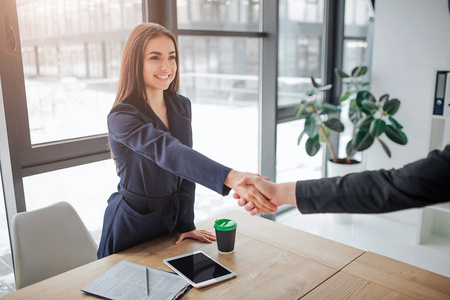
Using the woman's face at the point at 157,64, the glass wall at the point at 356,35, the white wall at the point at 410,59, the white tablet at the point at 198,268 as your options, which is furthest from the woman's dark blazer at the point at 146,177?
the glass wall at the point at 356,35

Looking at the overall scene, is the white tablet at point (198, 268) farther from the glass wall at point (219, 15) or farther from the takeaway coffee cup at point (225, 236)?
the glass wall at point (219, 15)

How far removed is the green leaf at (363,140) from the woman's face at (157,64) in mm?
2297

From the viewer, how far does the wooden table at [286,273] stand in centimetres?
137

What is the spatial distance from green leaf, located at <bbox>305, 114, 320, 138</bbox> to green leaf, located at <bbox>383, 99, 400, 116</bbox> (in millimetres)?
603

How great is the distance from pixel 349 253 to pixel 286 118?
2.43 m

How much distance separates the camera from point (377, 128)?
352 cm

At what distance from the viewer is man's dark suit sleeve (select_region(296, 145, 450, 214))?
129 centimetres

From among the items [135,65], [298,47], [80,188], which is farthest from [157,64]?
[298,47]

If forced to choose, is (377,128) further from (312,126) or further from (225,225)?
(225,225)

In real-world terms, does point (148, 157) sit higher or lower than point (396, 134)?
higher

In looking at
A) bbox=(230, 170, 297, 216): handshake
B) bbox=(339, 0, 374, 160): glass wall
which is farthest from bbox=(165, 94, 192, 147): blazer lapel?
bbox=(339, 0, 374, 160): glass wall

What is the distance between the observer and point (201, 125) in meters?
3.42

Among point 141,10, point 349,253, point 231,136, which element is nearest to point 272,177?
point 231,136

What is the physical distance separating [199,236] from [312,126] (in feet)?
7.22
